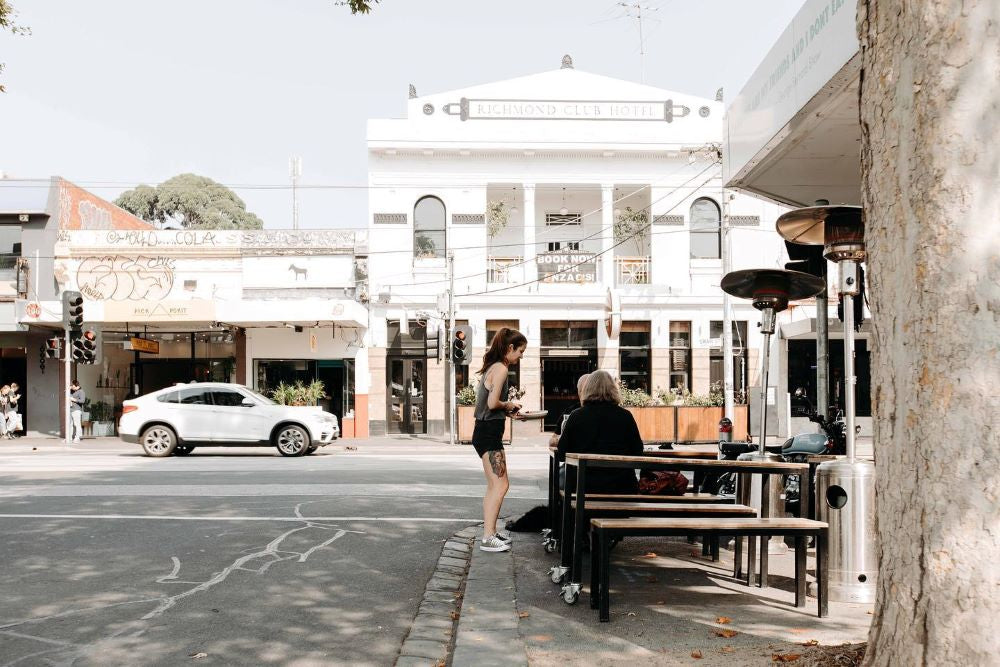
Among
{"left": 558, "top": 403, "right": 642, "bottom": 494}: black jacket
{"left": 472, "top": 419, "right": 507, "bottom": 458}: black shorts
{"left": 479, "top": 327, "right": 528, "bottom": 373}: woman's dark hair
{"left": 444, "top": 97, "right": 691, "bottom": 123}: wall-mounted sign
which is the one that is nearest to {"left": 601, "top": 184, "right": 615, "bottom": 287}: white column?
{"left": 444, "top": 97, "right": 691, "bottom": 123}: wall-mounted sign

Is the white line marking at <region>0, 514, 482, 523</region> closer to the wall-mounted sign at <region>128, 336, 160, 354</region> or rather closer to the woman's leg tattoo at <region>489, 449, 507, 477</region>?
the woman's leg tattoo at <region>489, 449, 507, 477</region>

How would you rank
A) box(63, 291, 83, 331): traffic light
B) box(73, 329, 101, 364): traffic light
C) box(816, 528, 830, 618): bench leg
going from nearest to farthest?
box(816, 528, 830, 618): bench leg
box(63, 291, 83, 331): traffic light
box(73, 329, 101, 364): traffic light

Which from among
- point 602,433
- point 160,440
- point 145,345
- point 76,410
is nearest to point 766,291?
point 602,433

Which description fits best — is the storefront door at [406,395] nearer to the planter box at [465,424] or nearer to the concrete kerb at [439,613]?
the planter box at [465,424]

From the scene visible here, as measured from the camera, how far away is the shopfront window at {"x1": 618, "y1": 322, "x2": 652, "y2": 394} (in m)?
28.0

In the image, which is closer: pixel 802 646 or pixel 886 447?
pixel 886 447

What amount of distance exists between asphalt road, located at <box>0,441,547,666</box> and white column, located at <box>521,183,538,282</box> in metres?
15.2

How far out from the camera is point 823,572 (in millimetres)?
5098

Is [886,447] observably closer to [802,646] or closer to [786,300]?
[802,646]

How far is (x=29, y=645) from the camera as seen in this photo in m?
4.73

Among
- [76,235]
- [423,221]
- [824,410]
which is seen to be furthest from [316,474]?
[76,235]

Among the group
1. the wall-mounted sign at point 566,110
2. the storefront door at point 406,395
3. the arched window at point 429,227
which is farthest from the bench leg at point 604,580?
the wall-mounted sign at point 566,110

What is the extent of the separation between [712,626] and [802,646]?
1.87 ft

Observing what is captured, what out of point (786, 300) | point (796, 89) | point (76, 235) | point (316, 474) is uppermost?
point (76, 235)
